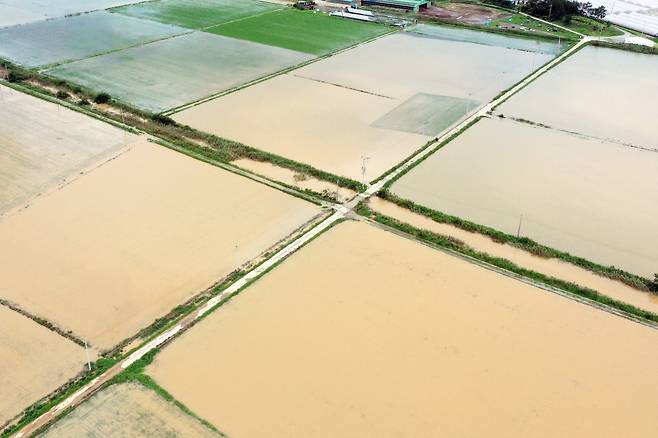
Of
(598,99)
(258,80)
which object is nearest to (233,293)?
(258,80)

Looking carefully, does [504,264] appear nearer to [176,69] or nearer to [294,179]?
[294,179]

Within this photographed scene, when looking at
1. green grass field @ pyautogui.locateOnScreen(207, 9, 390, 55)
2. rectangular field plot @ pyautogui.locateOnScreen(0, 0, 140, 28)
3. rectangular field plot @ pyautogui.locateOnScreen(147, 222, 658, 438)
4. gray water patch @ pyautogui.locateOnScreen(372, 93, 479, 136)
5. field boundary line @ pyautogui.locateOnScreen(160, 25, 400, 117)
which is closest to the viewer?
rectangular field plot @ pyautogui.locateOnScreen(147, 222, 658, 438)

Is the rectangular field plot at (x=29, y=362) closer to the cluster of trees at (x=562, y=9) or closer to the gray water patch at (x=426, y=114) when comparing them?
the gray water patch at (x=426, y=114)

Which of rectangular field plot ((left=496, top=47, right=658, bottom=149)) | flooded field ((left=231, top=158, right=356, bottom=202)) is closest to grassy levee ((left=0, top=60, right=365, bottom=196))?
flooded field ((left=231, top=158, right=356, bottom=202))

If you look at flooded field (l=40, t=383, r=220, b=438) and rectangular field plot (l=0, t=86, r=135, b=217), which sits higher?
rectangular field plot (l=0, t=86, r=135, b=217)

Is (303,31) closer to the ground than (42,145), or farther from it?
farther from it

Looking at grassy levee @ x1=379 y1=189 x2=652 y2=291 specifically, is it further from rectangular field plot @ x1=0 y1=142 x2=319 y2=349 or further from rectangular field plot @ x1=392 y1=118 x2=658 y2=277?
rectangular field plot @ x1=0 y1=142 x2=319 y2=349

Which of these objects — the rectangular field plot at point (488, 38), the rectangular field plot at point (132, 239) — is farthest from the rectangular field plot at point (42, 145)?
the rectangular field plot at point (488, 38)

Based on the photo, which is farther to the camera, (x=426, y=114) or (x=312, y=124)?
(x=426, y=114)
